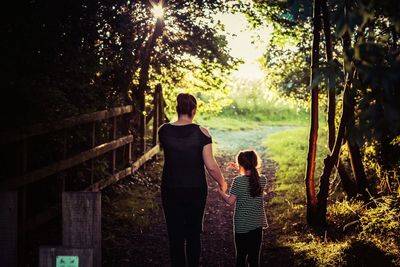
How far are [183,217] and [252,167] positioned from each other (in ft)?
2.94

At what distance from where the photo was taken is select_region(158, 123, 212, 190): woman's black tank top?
4902mm

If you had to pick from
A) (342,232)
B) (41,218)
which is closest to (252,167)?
(342,232)

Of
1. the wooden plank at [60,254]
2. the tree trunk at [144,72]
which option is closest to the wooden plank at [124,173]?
the tree trunk at [144,72]

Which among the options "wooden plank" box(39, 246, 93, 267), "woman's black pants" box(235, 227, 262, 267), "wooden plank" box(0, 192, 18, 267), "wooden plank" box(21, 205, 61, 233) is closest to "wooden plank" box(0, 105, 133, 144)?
"wooden plank" box(21, 205, 61, 233)

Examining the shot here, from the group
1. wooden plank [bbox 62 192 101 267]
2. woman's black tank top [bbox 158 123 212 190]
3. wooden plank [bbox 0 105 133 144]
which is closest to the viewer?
wooden plank [bbox 62 192 101 267]

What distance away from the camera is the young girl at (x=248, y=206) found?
5203 millimetres

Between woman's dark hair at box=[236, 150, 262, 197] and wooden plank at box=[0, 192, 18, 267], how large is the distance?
244cm

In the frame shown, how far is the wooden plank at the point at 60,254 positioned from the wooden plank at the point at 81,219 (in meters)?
0.17

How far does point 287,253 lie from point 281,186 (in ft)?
15.6

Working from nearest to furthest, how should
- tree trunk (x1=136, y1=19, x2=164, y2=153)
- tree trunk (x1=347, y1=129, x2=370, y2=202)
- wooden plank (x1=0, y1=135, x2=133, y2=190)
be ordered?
wooden plank (x1=0, y1=135, x2=133, y2=190)
tree trunk (x1=347, y1=129, x2=370, y2=202)
tree trunk (x1=136, y1=19, x2=164, y2=153)

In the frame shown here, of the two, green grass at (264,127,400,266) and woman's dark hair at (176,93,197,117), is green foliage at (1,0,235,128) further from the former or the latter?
green grass at (264,127,400,266)

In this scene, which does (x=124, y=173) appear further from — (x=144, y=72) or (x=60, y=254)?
(x=60, y=254)

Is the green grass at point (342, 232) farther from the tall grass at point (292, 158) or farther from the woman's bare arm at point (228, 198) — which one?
the woman's bare arm at point (228, 198)

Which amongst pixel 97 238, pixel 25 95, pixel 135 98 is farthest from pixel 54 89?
pixel 135 98
